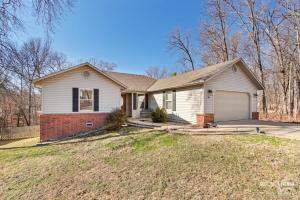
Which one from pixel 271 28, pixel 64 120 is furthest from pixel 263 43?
pixel 64 120

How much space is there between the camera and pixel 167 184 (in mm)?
4734

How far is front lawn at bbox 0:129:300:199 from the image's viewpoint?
4.41 meters

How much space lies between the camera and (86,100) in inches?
490

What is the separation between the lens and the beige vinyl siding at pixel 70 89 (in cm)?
1127

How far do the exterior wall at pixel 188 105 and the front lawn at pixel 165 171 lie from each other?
4.38m

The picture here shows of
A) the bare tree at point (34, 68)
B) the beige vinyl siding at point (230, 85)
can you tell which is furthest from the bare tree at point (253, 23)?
the bare tree at point (34, 68)

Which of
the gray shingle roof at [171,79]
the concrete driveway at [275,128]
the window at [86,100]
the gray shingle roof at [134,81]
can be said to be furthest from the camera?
the gray shingle roof at [134,81]

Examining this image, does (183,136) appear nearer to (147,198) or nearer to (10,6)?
(147,198)

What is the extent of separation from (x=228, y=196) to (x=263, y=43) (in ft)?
72.6

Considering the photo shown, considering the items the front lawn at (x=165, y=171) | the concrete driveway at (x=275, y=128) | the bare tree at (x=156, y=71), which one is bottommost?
the front lawn at (x=165, y=171)

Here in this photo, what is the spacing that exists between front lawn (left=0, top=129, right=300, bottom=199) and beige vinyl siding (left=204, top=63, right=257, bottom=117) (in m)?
4.22

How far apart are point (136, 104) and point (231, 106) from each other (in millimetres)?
8001

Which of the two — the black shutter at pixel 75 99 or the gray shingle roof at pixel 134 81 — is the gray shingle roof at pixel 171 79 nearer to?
the gray shingle roof at pixel 134 81

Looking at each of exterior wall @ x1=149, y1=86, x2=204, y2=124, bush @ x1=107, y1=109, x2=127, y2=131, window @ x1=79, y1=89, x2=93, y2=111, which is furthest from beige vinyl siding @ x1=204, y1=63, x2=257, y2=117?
window @ x1=79, y1=89, x2=93, y2=111
